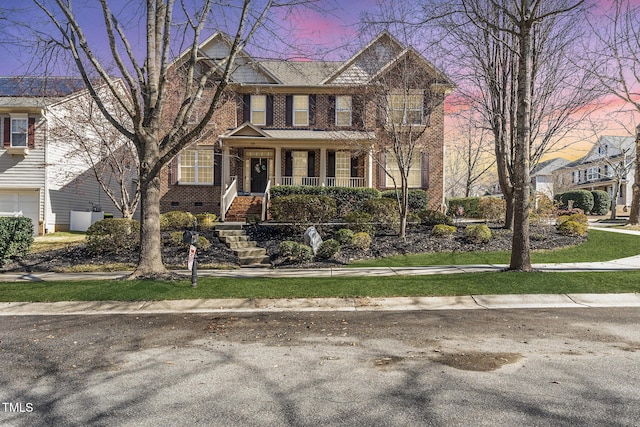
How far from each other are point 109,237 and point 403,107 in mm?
11278

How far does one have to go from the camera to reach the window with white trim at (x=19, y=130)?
2085cm

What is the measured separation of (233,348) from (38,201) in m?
21.6

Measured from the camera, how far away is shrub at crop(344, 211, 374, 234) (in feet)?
49.0

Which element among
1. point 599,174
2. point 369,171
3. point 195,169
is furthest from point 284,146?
point 599,174

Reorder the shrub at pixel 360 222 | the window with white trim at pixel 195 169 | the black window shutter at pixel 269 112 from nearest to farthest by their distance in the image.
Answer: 1. the shrub at pixel 360 222
2. the window with white trim at pixel 195 169
3. the black window shutter at pixel 269 112

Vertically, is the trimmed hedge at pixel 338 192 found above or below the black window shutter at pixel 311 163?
below

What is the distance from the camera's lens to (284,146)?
21.2m

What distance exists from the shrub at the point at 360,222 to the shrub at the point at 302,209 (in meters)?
0.77

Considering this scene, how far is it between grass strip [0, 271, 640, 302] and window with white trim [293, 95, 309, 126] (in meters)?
14.6

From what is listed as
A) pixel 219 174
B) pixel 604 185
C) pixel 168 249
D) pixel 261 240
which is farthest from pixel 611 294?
pixel 604 185

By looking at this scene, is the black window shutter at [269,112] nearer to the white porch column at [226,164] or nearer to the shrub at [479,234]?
the white porch column at [226,164]

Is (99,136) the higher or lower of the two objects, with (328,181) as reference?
higher

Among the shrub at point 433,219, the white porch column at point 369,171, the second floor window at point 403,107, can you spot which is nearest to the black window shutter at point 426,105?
the second floor window at point 403,107

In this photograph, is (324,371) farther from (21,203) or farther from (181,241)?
(21,203)
